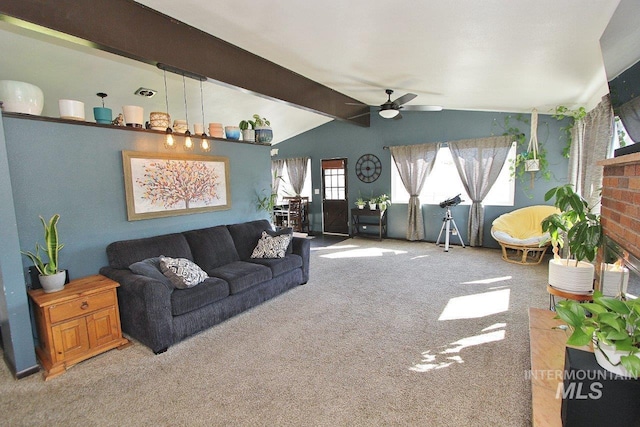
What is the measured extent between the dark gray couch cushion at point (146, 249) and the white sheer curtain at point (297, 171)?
509cm

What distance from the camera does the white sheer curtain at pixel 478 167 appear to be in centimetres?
562

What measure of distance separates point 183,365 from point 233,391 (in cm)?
58

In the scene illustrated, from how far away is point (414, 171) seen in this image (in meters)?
6.53

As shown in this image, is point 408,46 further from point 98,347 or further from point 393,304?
point 98,347

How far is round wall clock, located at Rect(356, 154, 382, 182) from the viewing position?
714 cm

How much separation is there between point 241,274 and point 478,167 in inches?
196

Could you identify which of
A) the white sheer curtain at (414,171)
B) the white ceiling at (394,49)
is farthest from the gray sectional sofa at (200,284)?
the white sheer curtain at (414,171)

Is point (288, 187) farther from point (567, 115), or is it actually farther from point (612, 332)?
point (612, 332)

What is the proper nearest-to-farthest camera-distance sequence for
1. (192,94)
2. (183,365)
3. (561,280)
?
(183,365) < (561,280) < (192,94)

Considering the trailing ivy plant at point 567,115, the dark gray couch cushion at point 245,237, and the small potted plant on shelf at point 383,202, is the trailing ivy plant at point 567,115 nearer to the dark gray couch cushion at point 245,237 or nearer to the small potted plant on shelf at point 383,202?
the small potted plant on shelf at point 383,202

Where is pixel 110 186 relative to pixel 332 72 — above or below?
below

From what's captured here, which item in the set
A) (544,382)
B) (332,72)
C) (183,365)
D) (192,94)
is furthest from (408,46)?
(183,365)

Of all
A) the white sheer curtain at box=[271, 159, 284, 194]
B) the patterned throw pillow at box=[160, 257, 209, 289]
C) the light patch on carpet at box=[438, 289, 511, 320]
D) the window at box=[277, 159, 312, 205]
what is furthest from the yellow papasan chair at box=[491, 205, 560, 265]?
the white sheer curtain at box=[271, 159, 284, 194]

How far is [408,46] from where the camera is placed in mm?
2859
